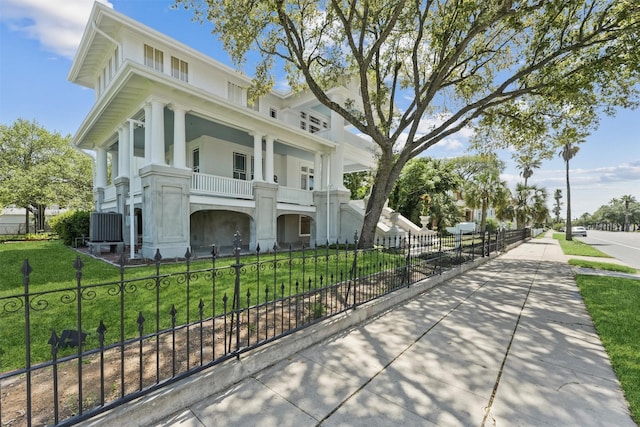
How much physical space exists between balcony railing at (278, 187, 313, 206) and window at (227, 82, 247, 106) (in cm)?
558

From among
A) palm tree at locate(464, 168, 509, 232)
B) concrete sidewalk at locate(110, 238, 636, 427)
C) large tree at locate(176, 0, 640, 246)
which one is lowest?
concrete sidewalk at locate(110, 238, 636, 427)

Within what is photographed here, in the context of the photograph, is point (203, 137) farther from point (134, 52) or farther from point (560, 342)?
point (560, 342)

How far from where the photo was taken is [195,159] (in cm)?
1506

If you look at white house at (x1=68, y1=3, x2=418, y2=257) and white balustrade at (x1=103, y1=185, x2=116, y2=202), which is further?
white balustrade at (x1=103, y1=185, x2=116, y2=202)

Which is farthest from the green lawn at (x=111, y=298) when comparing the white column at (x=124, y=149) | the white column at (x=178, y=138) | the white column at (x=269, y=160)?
the white column at (x=269, y=160)

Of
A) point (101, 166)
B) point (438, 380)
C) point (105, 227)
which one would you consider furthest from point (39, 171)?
point (438, 380)

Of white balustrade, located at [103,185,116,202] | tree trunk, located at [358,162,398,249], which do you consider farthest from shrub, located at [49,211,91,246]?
tree trunk, located at [358,162,398,249]

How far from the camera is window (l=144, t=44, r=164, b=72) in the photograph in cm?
1184

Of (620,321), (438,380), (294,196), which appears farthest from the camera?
(294,196)

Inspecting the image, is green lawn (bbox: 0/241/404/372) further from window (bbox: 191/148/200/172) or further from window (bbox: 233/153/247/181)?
window (bbox: 233/153/247/181)

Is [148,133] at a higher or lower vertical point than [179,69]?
lower

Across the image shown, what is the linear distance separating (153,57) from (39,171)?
20.4m

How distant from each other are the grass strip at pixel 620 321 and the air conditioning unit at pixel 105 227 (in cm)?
1409

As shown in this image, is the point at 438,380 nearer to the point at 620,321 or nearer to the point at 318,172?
the point at 620,321
